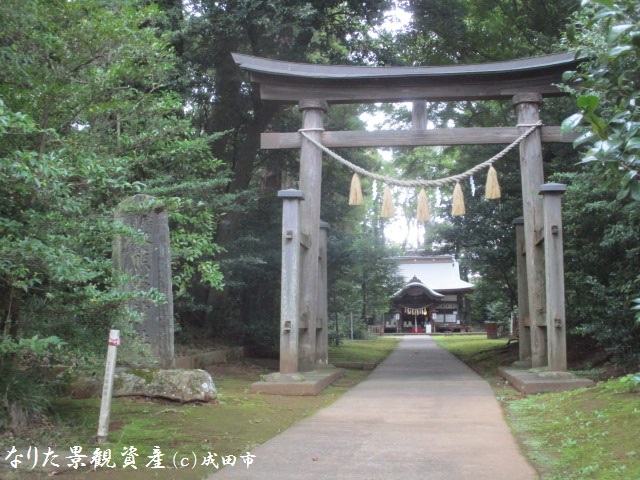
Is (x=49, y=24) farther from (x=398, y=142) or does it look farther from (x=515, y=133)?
(x=515, y=133)

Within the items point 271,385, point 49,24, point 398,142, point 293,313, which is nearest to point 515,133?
point 398,142

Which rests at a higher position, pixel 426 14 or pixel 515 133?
pixel 426 14

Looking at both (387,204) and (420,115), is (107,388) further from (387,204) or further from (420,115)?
(420,115)

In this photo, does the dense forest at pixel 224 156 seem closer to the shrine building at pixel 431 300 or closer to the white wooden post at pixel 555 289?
the white wooden post at pixel 555 289

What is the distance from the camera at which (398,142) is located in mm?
11391

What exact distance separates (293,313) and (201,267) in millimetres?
3090

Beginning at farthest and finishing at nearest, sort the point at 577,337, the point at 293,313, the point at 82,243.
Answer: the point at 577,337
the point at 293,313
the point at 82,243

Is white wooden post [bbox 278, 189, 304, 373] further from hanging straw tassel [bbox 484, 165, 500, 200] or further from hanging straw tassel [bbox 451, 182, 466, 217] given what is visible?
hanging straw tassel [bbox 484, 165, 500, 200]

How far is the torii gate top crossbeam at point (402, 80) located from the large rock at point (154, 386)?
5.86 metres

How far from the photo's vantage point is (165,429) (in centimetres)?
586

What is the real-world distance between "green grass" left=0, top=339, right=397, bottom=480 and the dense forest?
20.9 inches

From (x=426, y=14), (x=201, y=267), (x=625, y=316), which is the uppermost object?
(x=426, y=14)

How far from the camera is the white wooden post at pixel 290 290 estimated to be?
9.85 meters

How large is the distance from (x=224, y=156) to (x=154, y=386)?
29.4ft
